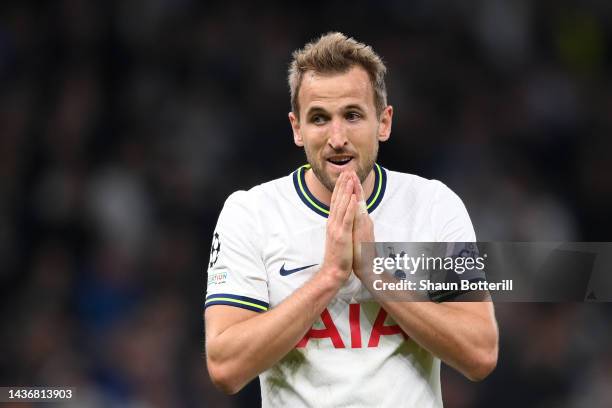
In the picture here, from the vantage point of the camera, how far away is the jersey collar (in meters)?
3.50

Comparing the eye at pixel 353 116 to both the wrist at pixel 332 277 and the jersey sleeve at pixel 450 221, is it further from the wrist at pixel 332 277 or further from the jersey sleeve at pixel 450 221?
the wrist at pixel 332 277

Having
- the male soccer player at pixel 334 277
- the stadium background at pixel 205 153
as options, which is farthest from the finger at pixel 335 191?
the stadium background at pixel 205 153

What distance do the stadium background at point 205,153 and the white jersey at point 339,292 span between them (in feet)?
9.81

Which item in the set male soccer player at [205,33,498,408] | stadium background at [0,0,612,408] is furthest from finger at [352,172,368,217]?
stadium background at [0,0,612,408]

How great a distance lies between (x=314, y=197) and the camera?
353cm

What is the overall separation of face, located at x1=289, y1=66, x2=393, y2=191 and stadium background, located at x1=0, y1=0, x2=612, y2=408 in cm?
326

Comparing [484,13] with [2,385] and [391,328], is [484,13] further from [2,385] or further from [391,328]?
[391,328]

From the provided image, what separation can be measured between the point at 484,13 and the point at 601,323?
3.73 m

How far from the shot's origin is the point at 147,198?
767 centimetres

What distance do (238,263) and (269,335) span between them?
372mm

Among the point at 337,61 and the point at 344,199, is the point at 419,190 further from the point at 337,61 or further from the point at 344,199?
the point at 337,61

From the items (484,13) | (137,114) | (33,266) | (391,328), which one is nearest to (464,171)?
(484,13)

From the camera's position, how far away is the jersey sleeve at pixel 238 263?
329cm

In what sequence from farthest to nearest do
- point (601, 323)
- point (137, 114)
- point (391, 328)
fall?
point (137, 114) → point (601, 323) → point (391, 328)
